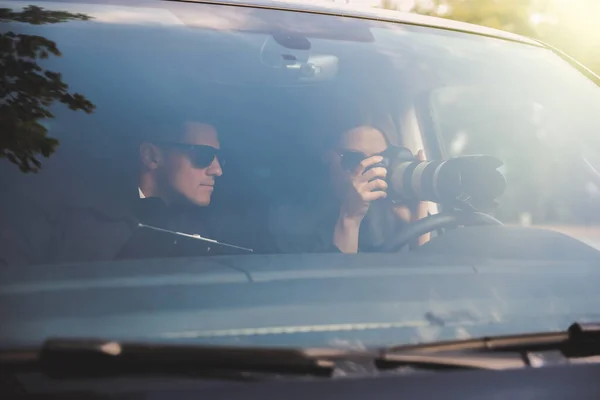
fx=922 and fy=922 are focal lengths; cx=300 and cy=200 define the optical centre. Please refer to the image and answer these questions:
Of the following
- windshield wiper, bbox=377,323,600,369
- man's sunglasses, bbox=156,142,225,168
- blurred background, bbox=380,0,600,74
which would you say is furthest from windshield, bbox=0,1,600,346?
blurred background, bbox=380,0,600,74

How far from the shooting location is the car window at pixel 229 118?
6.31 ft

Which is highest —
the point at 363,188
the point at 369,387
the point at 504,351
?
the point at 363,188

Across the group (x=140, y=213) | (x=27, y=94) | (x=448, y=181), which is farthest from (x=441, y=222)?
(x=27, y=94)

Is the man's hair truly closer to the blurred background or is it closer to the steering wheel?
the steering wheel


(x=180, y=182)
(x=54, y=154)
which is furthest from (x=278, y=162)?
(x=54, y=154)

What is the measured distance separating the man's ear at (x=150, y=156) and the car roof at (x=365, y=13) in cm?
57

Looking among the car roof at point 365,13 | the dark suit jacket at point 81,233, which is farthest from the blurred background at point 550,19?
the dark suit jacket at point 81,233

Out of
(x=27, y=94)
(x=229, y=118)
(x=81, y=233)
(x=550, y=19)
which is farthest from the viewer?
(x=550, y=19)

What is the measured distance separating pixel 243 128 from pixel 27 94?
1.65 feet

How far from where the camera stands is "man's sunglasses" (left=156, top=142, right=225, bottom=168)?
2.15 metres

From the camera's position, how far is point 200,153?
2156 millimetres

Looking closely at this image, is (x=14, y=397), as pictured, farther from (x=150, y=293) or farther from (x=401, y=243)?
(x=401, y=243)

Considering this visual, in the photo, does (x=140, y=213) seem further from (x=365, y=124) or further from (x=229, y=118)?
(x=365, y=124)

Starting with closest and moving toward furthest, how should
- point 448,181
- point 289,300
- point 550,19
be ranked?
1. point 289,300
2. point 448,181
3. point 550,19
